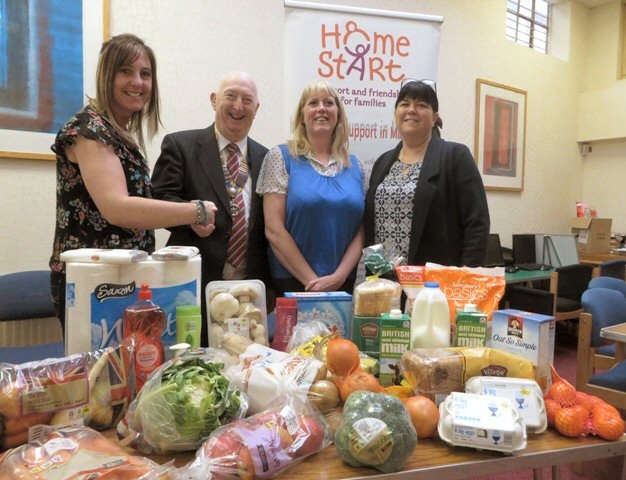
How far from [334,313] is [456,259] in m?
0.72

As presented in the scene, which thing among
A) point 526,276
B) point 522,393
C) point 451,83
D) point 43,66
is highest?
point 451,83

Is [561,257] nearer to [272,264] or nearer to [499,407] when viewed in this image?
[272,264]

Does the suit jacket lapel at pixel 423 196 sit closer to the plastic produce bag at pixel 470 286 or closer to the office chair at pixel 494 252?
the plastic produce bag at pixel 470 286

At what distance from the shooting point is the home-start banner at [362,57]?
2.56m

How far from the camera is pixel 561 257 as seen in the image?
16.1 feet

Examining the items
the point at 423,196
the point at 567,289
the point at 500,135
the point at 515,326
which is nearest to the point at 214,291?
the point at 515,326

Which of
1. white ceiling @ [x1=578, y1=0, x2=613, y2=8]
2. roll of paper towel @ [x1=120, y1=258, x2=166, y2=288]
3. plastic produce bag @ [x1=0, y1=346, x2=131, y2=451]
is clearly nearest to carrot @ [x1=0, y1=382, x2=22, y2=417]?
plastic produce bag @ [x1=0, y1=346, x2=131, y2=451]

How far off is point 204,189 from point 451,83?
338 centimetres

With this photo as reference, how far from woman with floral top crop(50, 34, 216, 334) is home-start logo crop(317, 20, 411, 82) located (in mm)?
1356

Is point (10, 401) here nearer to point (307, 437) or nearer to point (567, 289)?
point (307, 437)

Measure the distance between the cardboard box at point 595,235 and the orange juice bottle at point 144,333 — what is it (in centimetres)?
540

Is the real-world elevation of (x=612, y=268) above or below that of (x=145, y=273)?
below

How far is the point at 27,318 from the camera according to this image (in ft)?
7.30

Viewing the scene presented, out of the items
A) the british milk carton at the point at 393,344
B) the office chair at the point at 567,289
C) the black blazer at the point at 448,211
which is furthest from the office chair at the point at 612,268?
the british milk carton at the point at 393,344
